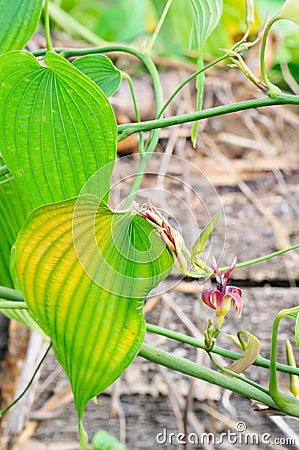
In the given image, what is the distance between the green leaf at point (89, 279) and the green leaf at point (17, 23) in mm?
217

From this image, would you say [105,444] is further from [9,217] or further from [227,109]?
[227,109]

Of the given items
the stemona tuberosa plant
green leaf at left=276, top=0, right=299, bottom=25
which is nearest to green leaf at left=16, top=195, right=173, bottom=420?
the stemona tuberosa plant

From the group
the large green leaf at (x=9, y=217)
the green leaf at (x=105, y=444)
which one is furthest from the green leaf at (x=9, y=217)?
the green leaf at (x=105, y=444)

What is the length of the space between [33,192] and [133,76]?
1014mm

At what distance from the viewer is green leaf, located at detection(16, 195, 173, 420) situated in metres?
0.38

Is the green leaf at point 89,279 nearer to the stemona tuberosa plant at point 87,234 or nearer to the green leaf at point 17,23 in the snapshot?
the stemona tuberosa plant at point 87,234

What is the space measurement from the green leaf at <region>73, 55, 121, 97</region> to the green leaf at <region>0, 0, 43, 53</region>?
51 mm

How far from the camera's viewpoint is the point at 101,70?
546mm

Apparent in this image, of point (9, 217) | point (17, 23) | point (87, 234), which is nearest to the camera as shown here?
point (87, 234)

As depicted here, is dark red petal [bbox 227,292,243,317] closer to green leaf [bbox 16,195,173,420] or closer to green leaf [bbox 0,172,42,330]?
green leaf [bbox 16,195,173,420]

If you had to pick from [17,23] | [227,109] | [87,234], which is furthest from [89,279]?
[17,23]

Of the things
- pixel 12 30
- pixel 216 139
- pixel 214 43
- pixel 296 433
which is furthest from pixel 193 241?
pixel 214 43

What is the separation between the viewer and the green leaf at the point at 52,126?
1.36 ft

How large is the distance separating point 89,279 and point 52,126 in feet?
0.35
